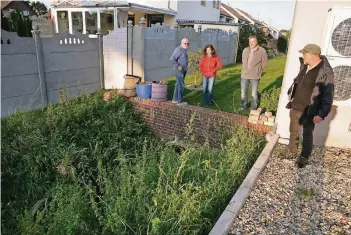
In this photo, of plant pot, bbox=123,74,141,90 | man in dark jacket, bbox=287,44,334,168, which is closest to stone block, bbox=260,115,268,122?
man in dark jacket, bbox=287,44,334,168

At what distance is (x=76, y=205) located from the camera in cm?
343

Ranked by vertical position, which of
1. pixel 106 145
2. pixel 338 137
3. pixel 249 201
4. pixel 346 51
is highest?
pixel 346 51

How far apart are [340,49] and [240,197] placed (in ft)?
9.27

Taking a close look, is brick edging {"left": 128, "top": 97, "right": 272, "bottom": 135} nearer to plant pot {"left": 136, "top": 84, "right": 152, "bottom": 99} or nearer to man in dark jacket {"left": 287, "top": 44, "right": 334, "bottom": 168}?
plant pot {"left": 136, "top": 84, "right": 152, "bottom": 99}

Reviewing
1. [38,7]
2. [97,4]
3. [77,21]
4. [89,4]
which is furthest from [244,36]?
[38,7]

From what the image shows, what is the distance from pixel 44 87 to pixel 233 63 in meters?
11.3

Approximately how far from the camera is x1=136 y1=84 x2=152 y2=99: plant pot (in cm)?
695

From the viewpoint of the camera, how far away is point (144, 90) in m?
6.96

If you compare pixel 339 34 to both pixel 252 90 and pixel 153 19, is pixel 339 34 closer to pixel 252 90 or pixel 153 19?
pixel 252 90

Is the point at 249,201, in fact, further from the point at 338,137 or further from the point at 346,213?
the point at 338,137

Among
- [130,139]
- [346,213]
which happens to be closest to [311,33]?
[346,213]

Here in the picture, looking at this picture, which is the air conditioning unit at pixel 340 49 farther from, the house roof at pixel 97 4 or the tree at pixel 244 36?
the house roof at pixel 97 4

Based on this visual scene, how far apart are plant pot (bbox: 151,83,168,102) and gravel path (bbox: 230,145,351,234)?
330 centimetres

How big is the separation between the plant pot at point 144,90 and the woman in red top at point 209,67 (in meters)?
1.46
